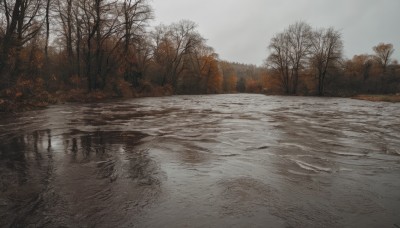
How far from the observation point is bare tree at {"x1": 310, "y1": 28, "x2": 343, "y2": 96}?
47344 mm

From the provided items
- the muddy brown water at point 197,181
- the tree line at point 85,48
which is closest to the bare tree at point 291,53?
the tree line at point 85,48

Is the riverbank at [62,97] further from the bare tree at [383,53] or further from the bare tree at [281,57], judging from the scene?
the bare tree at [383,53]

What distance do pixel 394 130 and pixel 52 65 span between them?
3631 cm

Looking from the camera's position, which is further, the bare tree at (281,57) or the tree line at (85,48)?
the bare tree at (281,57)

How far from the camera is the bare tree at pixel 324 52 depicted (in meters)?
47.3

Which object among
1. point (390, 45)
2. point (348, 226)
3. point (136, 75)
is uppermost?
point (390, 45)

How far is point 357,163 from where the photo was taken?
19.8ft

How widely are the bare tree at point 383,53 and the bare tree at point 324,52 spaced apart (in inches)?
978

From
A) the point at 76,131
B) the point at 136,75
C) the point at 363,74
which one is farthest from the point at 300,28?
the point at 76,131

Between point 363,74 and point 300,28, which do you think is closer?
point 300,28

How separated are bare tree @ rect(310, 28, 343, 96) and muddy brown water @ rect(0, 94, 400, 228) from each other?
43.4 meters

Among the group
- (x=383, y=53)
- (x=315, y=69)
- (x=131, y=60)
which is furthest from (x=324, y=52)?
(x=131, y=60)

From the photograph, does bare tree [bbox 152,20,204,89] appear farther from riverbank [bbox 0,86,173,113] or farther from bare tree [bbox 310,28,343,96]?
bare tree [bbox 310,28,343,96]

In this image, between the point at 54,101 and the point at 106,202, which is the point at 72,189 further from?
the point at 54,101
